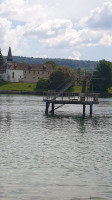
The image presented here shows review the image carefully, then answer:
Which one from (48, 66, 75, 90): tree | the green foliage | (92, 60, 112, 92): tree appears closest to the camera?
(92, 60, 112, 92): tree

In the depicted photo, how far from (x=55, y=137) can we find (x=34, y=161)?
13015 mm

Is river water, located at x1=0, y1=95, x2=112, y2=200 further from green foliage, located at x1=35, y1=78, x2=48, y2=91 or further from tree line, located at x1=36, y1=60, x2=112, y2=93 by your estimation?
green foliage, located at x1=35, y1=78, x2=48, y2=91

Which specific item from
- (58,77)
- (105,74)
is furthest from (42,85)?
(105,74)

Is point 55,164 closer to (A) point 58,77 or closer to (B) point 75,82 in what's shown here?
(B) point 75,82

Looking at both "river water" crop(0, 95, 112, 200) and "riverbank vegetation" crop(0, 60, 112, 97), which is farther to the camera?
"riverbank vegetation" crop(0, 60, 112, 97)

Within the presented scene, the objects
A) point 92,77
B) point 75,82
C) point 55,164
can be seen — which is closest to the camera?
point 55,164

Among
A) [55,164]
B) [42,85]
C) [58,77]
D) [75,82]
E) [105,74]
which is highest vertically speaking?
[105,74]

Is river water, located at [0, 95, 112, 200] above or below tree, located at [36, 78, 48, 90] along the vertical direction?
below

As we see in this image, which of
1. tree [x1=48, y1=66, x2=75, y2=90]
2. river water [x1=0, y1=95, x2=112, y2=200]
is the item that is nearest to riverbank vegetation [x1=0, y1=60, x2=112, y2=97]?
tree [x1=48, y1=66, x2=75, y2=90]

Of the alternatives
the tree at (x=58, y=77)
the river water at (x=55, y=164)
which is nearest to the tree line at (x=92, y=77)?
the tree at (x=58, y=77)

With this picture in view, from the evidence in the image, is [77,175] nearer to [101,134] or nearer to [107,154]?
[107,154]

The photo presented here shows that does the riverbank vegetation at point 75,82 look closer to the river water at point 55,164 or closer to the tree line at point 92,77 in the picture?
the tree line at point 92,77

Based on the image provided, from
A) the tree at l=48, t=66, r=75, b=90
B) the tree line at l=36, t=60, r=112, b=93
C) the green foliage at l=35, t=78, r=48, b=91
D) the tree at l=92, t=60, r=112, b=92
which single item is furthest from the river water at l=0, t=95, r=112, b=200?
the green foliage at l=35, t=78, r=48, b=91

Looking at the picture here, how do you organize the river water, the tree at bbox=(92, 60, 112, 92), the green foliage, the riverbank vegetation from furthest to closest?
the green foliage
the tree at bbox=(92, 60, 112, 92)
the riverbank vegetation
the river water
